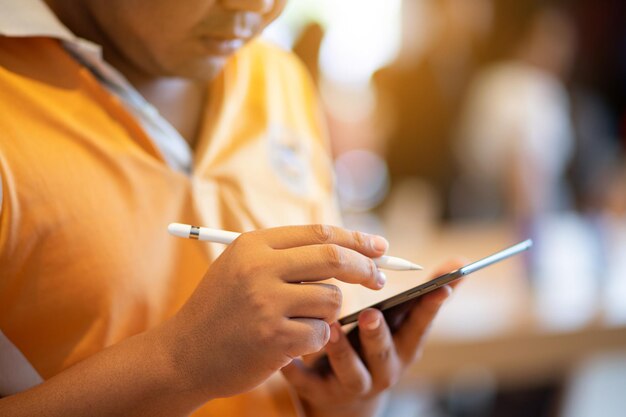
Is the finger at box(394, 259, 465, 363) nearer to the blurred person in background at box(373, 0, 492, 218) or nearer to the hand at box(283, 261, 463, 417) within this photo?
the hand at box(283, 261, 463, 417)

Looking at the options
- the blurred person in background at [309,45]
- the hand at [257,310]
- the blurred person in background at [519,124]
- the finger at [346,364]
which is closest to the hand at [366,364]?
the finger at [346,364]

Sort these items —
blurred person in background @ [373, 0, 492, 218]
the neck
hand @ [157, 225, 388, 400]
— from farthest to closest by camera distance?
blurred person in background @ [373, 0, 492, 218] → the neck → hand @ [157, 225, 388, 400]

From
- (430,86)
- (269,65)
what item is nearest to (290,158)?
(269,65)

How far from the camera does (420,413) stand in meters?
2.12

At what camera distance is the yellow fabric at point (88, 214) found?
0.62 m

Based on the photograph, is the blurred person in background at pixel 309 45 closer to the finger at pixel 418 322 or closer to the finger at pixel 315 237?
the finger at pixel 418 322

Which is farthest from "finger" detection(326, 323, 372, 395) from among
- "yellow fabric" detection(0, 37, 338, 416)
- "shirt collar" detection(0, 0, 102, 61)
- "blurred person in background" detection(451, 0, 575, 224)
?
"blurred person in background" detection(451, 0, 575, 224)

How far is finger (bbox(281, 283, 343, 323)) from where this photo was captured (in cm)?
54

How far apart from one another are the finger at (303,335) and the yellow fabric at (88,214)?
20 cm

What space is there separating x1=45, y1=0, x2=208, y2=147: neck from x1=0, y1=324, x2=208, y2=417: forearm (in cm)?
34

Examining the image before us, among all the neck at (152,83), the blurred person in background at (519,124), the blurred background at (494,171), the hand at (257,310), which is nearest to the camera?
the hand at (257,310)

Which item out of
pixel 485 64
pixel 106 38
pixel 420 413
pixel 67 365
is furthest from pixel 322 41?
pixel 67 365

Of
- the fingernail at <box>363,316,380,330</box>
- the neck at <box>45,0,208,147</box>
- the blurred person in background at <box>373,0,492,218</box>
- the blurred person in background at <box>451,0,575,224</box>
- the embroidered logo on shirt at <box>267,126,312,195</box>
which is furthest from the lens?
the blurred person in background at <box>373,0,492,218</box>

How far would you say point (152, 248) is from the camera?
2.25ft
